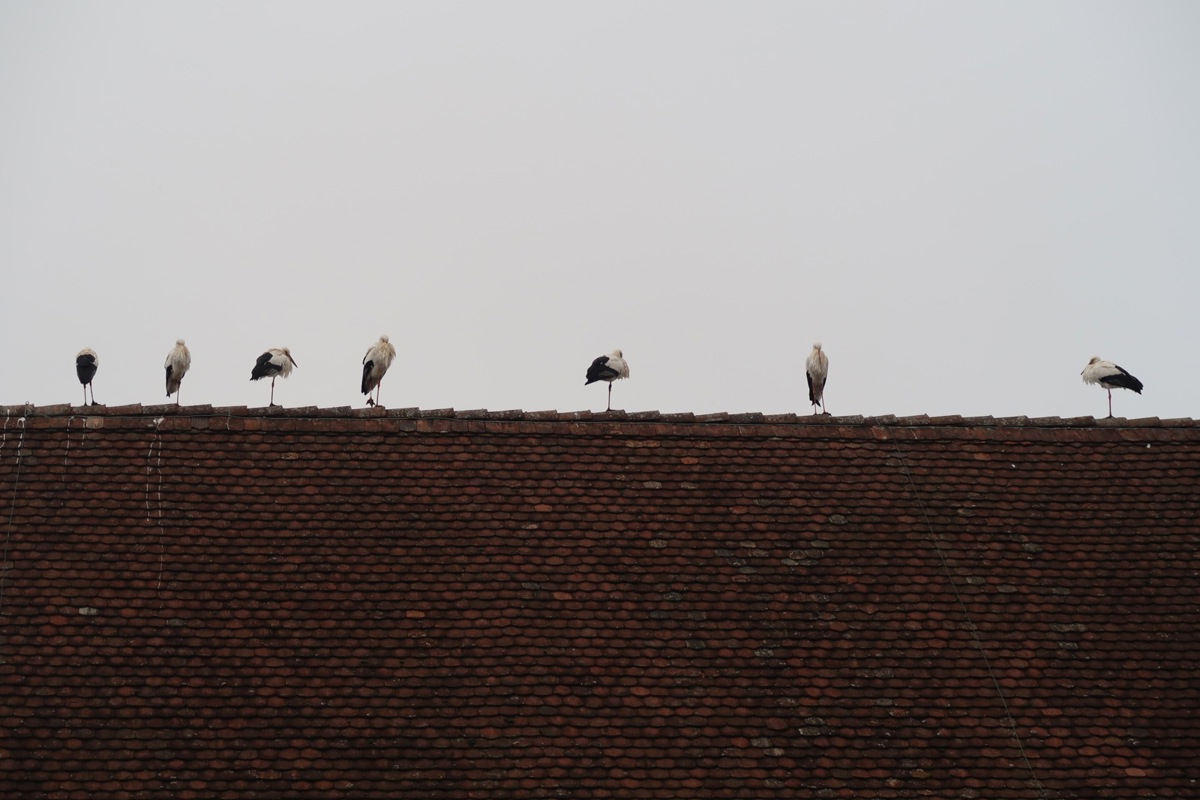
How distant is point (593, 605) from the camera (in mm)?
12695

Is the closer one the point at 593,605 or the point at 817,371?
the point at 593,605

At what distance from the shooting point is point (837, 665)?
1227 cm

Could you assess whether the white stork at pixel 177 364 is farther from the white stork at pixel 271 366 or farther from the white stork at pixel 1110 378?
the white stork at pixel 1110 378

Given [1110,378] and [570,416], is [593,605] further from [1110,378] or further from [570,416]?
[1110,378]

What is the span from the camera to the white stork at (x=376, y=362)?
1859 cm

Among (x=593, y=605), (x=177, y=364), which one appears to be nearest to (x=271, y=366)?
(x=177, y=364)

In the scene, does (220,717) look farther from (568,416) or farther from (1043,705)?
(1043,705)

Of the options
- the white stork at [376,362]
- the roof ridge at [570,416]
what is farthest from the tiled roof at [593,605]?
the white stork at [376,362]

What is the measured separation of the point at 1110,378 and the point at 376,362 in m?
9.49

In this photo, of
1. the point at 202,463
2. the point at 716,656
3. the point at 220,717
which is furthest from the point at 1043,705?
the point at 202,463

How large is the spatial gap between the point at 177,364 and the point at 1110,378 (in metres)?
12.0

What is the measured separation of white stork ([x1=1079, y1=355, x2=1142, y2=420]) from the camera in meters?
18.0

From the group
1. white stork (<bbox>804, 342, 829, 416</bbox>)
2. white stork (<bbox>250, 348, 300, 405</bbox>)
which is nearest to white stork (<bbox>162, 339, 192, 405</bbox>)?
white stork (<bbox>250, 348, 300, 405</bbox>)

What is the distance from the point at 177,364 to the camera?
59.7 feet
